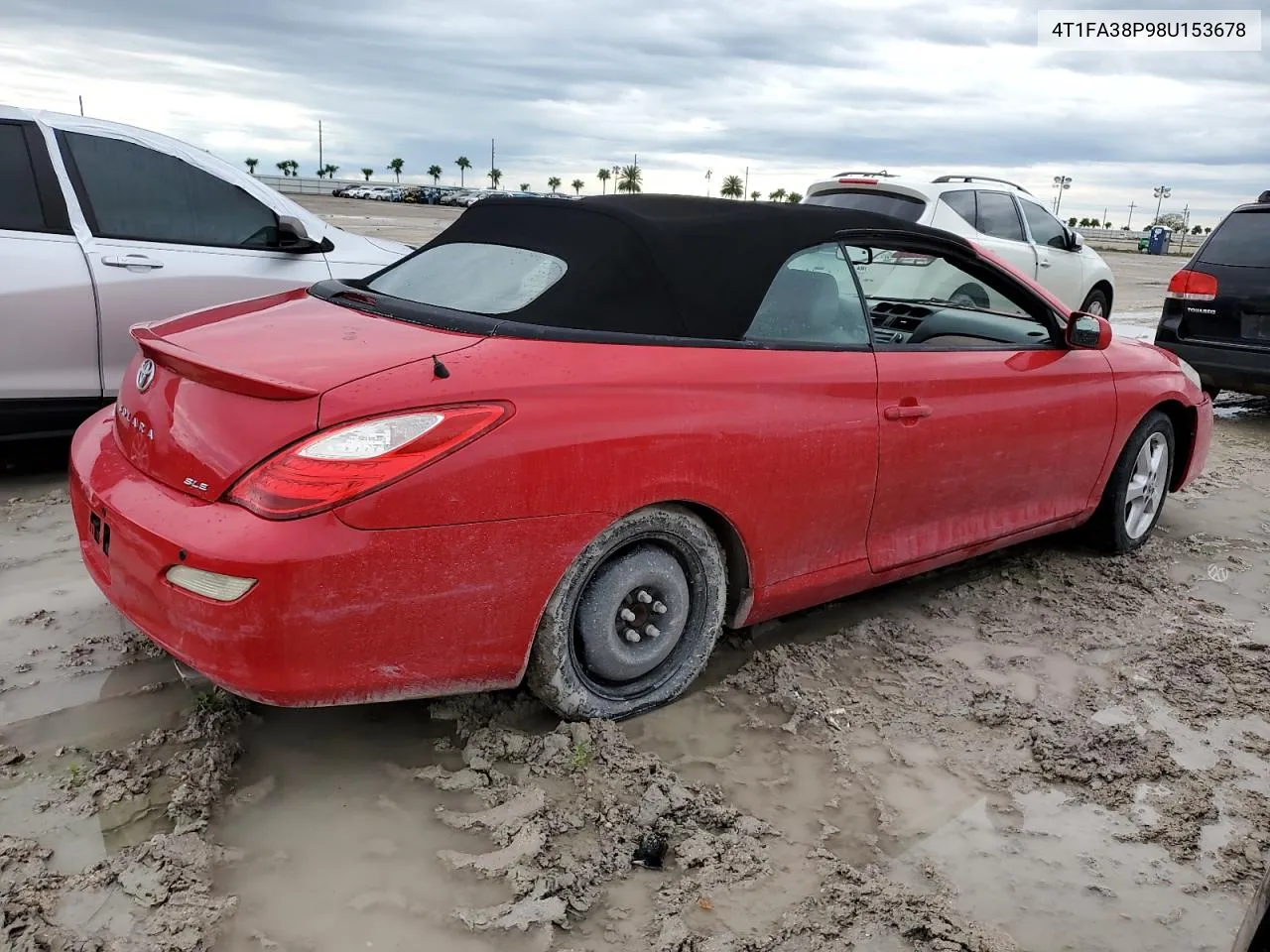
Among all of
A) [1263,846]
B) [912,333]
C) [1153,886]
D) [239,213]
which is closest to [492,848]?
[1153,886]

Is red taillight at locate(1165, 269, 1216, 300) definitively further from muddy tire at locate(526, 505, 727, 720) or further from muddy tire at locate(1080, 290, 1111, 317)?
muddy tire at locate(526, 505, 727, 720)

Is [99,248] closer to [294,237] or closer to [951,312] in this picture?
[294,237]

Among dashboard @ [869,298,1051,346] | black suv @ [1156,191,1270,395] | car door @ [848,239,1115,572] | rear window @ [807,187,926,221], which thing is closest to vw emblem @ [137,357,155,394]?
car door @ [848,239,1115,572]

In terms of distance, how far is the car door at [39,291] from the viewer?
15.2 feet

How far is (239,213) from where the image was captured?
536 centimetres

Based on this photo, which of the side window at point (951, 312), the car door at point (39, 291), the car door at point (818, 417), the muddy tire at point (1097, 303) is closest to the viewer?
the car door at point (818, 417)

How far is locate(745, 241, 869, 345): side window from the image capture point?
3.13 metres

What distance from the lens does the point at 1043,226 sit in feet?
33.6

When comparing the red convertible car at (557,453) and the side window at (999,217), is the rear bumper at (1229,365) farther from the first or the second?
the red convertible car at (557,453)

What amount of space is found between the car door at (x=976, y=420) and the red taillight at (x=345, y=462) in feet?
5.21

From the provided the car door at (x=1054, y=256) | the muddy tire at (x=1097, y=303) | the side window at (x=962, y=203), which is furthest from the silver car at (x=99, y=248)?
the muddy tire at (x=1097, y=303)

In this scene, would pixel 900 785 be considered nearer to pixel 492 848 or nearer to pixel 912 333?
pixel 492 848

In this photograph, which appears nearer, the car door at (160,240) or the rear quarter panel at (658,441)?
the rear quarter panel at (658,441)

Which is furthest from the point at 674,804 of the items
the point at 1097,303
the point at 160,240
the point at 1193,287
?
the point at 1097,303
